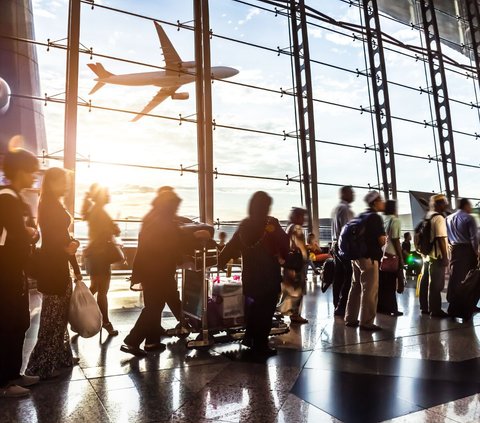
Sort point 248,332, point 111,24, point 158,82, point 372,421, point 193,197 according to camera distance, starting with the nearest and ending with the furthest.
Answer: point 372,421
point 248,332
point 111,24
point 193,197
point 158,82

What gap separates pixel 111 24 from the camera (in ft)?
25.1

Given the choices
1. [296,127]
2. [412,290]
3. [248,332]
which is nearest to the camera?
[248,332]

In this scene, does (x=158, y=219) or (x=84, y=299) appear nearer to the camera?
(x=84, y=299)

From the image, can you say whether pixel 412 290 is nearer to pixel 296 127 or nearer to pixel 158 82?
pixel 296 127

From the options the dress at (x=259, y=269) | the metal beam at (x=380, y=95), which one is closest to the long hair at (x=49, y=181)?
the dress at (x=259, y=269)

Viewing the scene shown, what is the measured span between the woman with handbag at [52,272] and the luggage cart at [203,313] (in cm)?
95

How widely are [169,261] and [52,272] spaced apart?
90cm

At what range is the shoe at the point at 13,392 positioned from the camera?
6.77ft

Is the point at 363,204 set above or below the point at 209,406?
above

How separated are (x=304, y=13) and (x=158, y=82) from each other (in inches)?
157

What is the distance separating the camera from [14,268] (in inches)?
82.5

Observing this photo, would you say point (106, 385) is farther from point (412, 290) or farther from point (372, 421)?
point (412, 290)

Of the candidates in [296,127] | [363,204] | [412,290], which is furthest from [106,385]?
[296,127]

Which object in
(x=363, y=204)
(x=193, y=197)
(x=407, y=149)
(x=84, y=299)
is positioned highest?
(x=407, y=149)
